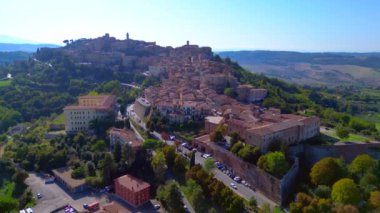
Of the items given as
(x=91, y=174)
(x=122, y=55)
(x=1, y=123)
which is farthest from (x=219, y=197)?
(x=122, y=55)

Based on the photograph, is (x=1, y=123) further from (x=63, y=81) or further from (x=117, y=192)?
(x=117, y=192)

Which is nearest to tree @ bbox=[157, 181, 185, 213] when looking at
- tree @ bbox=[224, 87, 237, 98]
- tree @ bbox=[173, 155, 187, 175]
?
tree @ bbox=[173, 155, 187, 175]

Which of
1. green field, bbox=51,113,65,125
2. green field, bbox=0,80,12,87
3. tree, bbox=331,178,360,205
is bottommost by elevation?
green field, bbox=51,113,65,125

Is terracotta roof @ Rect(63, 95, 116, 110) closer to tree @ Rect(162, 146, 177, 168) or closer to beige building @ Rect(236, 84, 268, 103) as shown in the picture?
tree @ Rect(162, 146, 177, 168)

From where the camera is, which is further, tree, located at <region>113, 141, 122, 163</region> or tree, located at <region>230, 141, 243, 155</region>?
tree, located at <region>113, 141, 122, 163</region>

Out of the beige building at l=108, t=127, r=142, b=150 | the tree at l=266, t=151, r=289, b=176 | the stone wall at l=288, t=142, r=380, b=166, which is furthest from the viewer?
the beige building at l=108, t=127, r=142, b=150

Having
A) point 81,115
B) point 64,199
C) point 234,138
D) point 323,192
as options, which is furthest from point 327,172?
point 81,115
